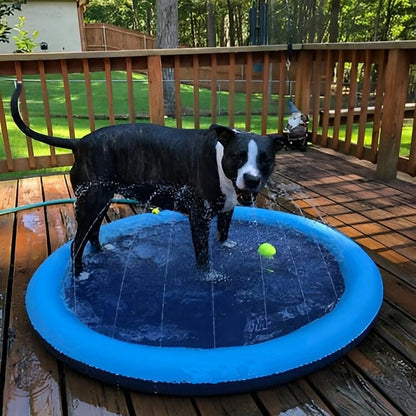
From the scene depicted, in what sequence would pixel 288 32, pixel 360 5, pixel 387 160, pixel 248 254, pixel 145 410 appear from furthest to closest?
pixel 360 5
pixel 288 32
pixel 387 160
pixel 248 254
pixel 145 410

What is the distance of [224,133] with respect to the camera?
2.06 metres

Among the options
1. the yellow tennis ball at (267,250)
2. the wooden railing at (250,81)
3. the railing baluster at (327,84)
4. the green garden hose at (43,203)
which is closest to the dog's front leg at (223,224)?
the yellow tennis ball at (267,250)

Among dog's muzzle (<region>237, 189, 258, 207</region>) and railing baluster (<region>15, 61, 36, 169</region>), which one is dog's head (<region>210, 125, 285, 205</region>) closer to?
dog's muzzle (<region>237, 189, 258, 207</region>)

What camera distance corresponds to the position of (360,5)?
15.9 m

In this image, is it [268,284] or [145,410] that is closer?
[145,410]

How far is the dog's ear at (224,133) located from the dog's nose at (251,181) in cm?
21

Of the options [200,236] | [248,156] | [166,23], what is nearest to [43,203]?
[200,236]

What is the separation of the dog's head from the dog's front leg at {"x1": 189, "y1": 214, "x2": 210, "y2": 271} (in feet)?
1.20

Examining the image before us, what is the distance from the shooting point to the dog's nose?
1.98 m

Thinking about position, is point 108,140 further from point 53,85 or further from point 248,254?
point 53,85

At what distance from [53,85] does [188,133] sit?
45.8 feet

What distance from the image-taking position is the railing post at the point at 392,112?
4.05m

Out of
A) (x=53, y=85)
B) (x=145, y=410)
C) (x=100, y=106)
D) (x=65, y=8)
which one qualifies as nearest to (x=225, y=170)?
(x=145, y=410)

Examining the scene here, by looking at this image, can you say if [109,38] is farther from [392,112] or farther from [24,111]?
[392,112]
